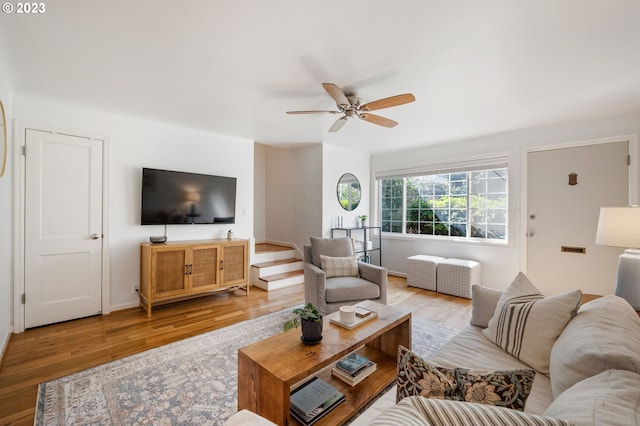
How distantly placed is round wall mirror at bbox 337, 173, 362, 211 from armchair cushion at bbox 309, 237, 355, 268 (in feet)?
5.51

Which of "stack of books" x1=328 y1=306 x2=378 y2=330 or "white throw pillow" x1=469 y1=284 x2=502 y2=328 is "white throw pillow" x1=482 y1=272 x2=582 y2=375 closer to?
"white throw pillow" x1=469 y1=284 x2=502 y2=328

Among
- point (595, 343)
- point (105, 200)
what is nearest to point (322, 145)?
point (105, 200)

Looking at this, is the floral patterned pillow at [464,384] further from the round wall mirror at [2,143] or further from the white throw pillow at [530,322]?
the round wall mirror at [2,143]

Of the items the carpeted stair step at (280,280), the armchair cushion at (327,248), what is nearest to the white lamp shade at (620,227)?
the armchair cushion at (327,248)

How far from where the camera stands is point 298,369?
136 cm

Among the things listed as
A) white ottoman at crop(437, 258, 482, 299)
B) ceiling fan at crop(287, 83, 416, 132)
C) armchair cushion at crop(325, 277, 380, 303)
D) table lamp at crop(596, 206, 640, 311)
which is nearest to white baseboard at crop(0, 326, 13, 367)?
armchair cushion at crop(325, 277, 380, 303)

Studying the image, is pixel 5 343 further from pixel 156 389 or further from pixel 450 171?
pixel 450 171

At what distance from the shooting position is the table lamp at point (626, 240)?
1.77 m

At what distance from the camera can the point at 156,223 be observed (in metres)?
3.46

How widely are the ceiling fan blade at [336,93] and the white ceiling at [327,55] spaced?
0.65 ft

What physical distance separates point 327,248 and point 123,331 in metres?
2.27

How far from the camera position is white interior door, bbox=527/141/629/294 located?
128 inches

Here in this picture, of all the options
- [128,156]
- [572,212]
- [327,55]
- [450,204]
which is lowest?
[572,212]

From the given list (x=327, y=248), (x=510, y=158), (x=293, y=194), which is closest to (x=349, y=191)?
(x=293, y=194)
